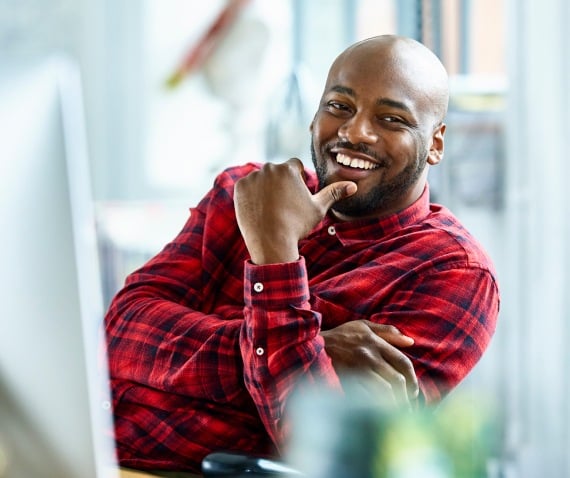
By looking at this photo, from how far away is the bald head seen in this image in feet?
4.06

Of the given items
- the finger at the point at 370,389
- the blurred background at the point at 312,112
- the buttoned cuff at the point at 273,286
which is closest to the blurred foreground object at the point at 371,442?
the finger at the point at 370,389

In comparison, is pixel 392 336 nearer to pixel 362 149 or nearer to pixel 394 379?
pixel 394 379

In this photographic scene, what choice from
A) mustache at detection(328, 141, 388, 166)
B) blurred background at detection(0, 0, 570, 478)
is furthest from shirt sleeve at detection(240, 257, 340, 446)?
blurred background at detection(0, 0, 570, 478)

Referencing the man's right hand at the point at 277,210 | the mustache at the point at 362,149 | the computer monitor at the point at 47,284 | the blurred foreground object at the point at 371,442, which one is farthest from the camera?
the mustache at the point at 362,149

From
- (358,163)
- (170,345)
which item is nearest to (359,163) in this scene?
(358,163)

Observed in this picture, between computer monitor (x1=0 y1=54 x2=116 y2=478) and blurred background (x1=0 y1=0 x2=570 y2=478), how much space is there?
154 centimetres

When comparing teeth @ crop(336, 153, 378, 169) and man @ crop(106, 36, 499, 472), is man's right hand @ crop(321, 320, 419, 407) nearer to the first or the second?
man @ crop(106, 36, 499, 472)

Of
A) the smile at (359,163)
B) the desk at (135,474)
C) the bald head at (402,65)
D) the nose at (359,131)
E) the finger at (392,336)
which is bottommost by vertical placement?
the desk at (135,474)

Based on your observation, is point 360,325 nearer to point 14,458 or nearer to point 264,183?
point 264,183

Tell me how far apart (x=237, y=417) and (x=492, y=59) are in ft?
5.63

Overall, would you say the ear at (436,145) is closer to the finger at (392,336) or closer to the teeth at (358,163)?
the teeth at (358,163)

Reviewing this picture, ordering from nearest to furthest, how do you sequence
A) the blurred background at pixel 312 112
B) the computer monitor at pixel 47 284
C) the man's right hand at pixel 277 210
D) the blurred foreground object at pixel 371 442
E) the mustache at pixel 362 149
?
the computer monitor at pixel 47 284 → the blurred foreground object at pixel 371 442 → the man's right hand at pixel 277 210 → the mustache at pixel 362 149 → the blurred background at pixel 312 112

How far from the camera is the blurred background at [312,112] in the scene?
89.0 inches

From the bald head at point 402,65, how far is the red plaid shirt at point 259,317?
153 millimetres
